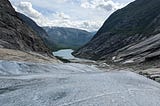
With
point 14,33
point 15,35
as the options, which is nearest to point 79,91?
point 15,35

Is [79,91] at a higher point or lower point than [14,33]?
lower

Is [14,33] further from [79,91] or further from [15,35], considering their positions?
[79,91]

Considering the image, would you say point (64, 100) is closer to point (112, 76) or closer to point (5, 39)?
point (112, 76)

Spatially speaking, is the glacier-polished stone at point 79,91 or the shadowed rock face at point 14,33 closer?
the glacier-polished stone at point 79,91

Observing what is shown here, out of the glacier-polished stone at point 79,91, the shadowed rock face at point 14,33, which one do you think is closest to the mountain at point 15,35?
the shadowed rock face at point 14,33

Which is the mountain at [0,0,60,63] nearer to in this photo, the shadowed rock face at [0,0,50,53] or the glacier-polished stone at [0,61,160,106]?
the shadowed rock face at [0,0,50,53]

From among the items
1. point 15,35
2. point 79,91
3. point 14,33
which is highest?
point 14,33

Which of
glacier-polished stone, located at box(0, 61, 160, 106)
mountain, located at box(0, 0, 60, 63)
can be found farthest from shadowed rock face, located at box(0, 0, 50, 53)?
glacier-polished stone, located at box(0, 61, 160, 106)

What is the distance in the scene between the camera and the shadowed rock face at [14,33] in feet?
144

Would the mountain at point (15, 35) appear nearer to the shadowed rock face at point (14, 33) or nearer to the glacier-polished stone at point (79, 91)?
the shadowed rock face at point (14, 33)

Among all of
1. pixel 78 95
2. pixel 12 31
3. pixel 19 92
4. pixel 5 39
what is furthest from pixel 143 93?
pixel 12 31

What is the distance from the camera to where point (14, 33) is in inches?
1873

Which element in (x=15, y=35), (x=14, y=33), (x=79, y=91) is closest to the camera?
(x=79, y=91)

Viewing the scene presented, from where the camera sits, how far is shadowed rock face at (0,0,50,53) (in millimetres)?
43906
